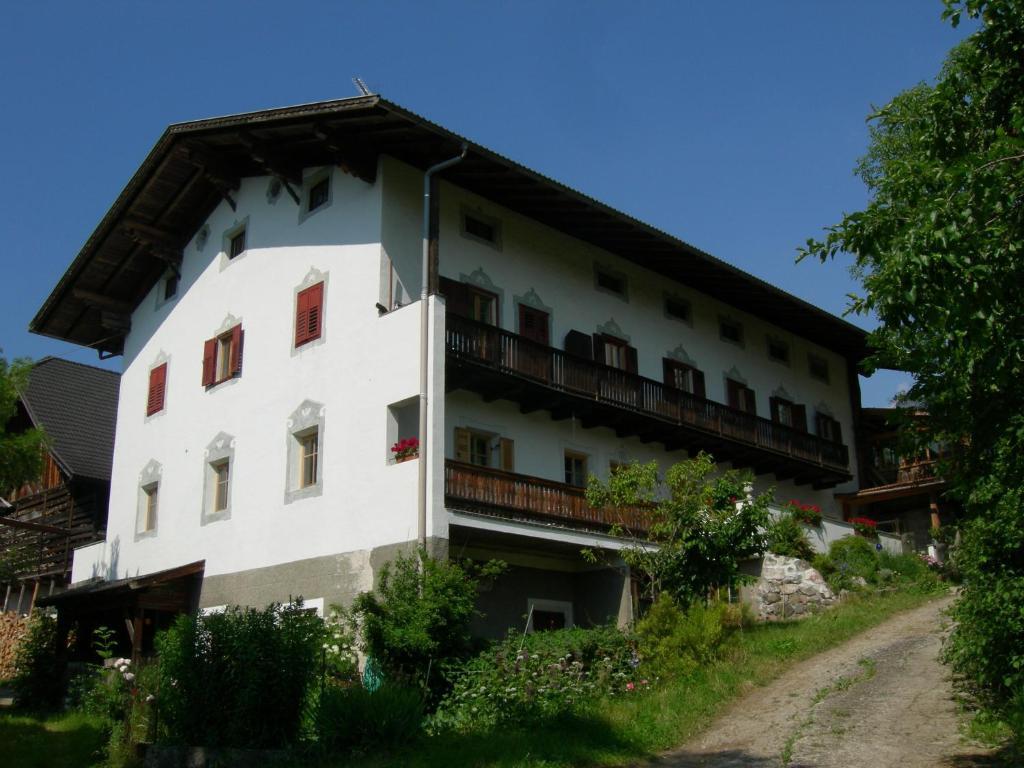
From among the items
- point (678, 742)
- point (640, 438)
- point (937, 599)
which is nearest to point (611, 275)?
point (640, 438)

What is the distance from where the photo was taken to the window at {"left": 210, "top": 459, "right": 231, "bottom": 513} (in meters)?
23.4

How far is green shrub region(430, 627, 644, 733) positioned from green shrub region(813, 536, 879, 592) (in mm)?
8734

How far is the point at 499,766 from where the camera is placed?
12.5 meters

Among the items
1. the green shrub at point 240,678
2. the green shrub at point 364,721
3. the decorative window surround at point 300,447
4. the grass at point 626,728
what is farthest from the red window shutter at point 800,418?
the green shrub at point 364,721

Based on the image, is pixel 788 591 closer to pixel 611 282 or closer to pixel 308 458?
pixel 611 282

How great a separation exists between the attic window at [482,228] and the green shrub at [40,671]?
40.3 feet

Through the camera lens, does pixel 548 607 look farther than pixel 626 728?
A: Yes

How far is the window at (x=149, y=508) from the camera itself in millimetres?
25406

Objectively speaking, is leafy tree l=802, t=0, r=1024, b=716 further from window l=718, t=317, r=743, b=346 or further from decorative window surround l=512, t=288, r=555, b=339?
window l=718, t=317, r=743, b=346

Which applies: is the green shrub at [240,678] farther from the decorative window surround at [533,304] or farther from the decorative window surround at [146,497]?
the decorative window surround at [146,497]

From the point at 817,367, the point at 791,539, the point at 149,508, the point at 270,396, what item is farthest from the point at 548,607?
the point at 817,367

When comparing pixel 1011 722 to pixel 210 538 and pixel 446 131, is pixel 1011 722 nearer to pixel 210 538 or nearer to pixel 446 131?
pixel 446 131

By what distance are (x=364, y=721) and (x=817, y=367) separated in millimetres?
21999

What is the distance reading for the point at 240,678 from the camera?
14781 millimetres
